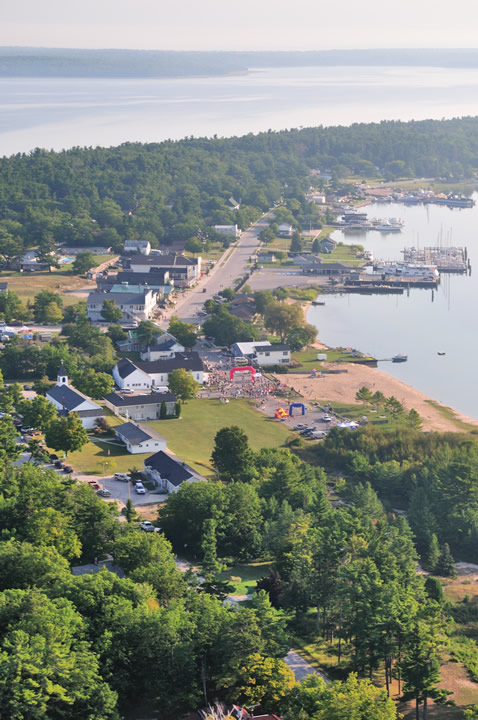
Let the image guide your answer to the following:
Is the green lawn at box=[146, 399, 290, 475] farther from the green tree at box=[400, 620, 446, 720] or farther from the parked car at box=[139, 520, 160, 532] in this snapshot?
the green tree at box=[400, 620, 446, 720]

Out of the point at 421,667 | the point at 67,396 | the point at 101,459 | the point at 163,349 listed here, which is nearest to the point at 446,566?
the point at 421,667

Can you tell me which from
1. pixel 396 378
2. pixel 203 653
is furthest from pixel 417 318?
pixel 203 653

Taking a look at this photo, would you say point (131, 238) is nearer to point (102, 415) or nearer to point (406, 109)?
point (102, 415)

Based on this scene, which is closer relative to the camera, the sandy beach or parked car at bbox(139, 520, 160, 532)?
parked car at bbox(139, 520, 160, 532)

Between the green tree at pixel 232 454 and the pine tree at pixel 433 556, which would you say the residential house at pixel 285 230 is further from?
the pine tree at pixel 433 556

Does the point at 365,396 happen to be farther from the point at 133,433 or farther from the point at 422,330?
the point at 422,330

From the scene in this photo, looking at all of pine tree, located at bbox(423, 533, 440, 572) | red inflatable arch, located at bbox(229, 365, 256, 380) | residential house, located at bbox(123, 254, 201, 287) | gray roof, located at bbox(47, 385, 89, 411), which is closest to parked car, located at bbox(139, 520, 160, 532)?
pine tree, located at bbox(423, 533, 440, 572)
